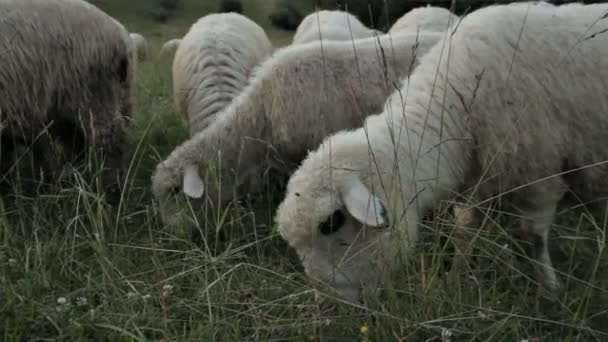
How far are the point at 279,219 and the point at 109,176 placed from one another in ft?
7.34

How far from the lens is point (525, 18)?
339 cm

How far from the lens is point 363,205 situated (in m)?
2.82

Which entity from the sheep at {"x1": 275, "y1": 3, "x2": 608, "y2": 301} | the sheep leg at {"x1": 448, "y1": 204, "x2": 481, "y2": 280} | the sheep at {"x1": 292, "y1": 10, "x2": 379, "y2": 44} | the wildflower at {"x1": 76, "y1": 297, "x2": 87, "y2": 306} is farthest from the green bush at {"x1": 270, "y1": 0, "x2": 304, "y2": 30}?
the wildflower at {"x1": 76, "y1": 297, "x2": 87, "y2": 306}

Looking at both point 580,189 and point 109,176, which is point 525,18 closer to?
point 580,189

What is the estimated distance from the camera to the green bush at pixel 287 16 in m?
18.7

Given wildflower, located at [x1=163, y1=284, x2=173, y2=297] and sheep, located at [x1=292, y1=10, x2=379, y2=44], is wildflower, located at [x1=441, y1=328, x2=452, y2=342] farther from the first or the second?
sheep, located at [x1=292, y1=10, x2=379, y2=44]

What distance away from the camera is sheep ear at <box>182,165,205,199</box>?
4.23 metres

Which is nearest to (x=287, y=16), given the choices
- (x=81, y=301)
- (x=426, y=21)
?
(x=426, y=21)

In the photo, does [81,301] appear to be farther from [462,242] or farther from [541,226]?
[541,226]

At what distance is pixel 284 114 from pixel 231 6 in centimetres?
2107

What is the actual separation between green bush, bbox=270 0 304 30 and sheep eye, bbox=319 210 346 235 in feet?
51.7

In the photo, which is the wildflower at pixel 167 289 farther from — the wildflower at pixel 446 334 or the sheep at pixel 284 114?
the sheep at pixel 284 114

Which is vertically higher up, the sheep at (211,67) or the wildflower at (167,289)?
the wildflower at (167,289)

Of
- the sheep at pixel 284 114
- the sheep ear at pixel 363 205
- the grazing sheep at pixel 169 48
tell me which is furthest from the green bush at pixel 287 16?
the sheep ear at pixel 363 205
